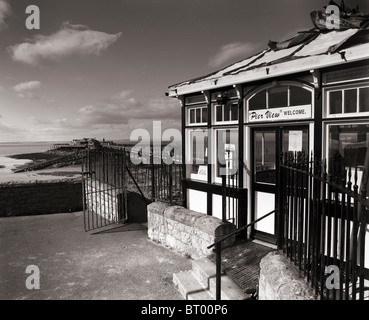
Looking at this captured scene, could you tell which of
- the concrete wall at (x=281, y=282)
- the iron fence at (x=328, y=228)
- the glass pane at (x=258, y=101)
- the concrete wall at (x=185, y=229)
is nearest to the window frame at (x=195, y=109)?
the glass pane at (x=258, y=101)

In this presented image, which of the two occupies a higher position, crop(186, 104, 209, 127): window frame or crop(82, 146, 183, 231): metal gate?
crop(186, 104, 209, 127): window frame

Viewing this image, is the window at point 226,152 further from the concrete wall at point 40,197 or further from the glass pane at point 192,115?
the concrete wall at point 40,197

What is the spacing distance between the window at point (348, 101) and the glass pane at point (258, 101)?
1.40 metres

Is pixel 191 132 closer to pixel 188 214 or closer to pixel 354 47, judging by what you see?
pixel 188 214

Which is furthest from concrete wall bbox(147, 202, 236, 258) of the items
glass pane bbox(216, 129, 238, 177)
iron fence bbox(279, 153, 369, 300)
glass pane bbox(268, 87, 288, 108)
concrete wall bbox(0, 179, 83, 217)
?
concrete wall bbox(0, 179, 83, 217)

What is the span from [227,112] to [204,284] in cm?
387

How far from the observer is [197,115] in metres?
7.77

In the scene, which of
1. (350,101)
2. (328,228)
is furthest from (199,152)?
(328,228)

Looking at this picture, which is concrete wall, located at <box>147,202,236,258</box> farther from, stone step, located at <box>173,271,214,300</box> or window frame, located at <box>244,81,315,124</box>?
window frame, located at <box>244,81,315,124</box>

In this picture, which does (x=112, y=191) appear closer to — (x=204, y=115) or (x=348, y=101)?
(x=204, y=115)

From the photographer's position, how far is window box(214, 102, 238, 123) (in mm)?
6671

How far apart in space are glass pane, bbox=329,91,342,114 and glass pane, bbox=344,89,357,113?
0.32 ft

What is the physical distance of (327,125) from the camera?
4.91m

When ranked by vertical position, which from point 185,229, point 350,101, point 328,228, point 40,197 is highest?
point 350,101
